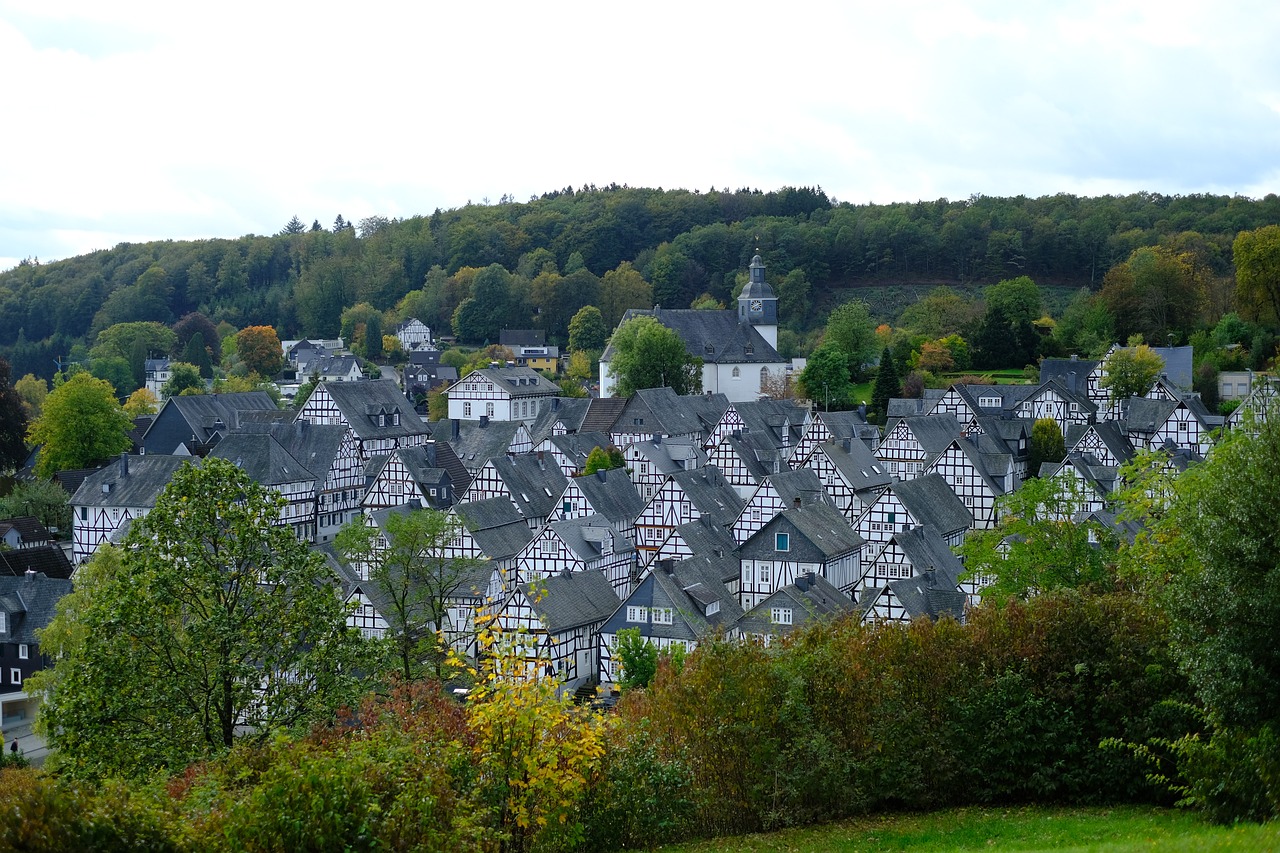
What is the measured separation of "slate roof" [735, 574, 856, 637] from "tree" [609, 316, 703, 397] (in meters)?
40.4

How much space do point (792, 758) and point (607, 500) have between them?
101ft

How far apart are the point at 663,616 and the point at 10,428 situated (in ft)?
138

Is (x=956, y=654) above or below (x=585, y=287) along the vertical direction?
below

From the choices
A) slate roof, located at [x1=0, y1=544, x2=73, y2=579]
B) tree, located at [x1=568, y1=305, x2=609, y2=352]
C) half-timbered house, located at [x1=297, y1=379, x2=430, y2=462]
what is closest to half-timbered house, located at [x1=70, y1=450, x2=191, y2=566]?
slate roof, located at [x1=0, y1=544, x2=73, y2=579]

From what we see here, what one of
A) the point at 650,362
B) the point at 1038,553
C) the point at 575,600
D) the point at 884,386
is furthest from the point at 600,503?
the point at 884,386

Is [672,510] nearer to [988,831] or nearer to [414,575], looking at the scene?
[414,575]

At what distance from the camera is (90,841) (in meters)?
10.6

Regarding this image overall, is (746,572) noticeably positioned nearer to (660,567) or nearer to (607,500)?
(660,567)

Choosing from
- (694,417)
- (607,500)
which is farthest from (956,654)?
(694,417)

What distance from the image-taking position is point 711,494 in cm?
4994

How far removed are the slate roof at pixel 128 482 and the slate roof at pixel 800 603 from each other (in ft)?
85.2

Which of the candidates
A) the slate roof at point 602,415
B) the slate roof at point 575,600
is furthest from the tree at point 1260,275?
the slate roof at point 575,600

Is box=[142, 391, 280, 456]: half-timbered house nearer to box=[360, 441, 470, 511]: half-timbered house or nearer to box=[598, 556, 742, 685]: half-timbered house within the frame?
box=[360, 441, 470, 511]: half-timbered house

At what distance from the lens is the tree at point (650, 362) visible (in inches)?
3095
